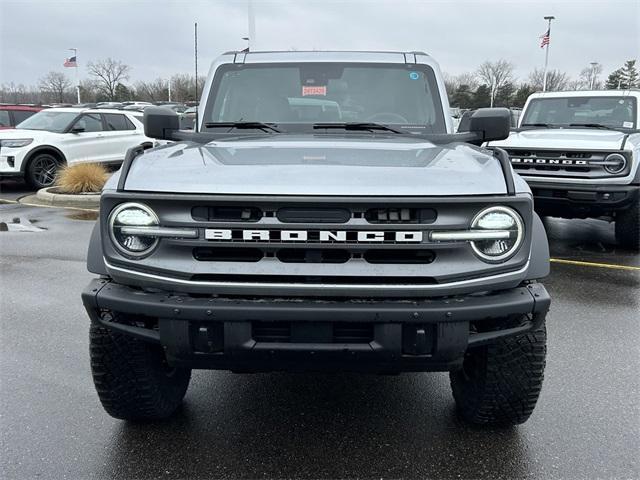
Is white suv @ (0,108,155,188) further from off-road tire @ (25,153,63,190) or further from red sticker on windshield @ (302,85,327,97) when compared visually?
red sticker on windshield @ (302,85,327,97)

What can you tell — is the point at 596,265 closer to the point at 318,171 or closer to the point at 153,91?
the point at 318,171

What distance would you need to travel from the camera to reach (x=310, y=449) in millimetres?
2871

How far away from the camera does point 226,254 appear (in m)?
2.43

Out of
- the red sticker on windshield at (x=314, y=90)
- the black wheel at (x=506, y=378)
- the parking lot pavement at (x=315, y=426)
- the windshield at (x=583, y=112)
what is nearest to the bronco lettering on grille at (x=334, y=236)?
the black wheel at (x=506, y=378)

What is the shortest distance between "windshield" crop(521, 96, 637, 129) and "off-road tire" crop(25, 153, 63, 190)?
973 centimetres

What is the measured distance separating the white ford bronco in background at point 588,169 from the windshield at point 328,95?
3701 mm

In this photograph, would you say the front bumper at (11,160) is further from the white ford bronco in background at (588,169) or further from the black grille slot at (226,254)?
the black grille slot at (226,254)

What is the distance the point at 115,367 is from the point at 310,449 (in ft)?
3.31

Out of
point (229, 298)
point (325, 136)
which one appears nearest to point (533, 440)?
point (229, 298)

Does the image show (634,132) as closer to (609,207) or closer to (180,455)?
(609,207)

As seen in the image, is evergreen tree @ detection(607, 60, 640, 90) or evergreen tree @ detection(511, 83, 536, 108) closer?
evergreen tree @ detection(511, 83, 536, 108)

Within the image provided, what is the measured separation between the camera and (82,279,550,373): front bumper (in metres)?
2.30

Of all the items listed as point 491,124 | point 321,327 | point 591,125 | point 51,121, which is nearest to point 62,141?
point 51,121

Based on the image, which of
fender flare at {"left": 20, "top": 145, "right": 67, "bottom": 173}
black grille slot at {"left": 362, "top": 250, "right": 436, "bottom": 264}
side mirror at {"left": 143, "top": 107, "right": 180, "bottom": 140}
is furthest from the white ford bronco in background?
fender flare at {"left": 20, "top": 145, "right": 67, "bottom": 173}
